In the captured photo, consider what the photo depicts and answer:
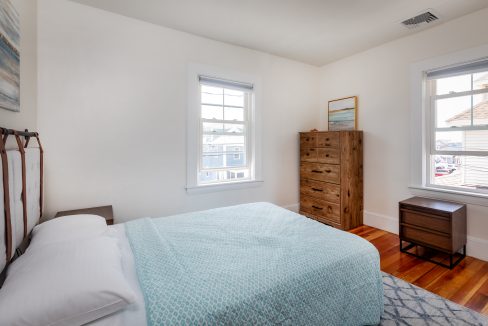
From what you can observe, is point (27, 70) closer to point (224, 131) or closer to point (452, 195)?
point (224, 131)

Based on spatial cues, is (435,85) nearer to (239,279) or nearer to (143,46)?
(239,279)

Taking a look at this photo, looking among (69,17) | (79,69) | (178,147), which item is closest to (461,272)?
(178,147)

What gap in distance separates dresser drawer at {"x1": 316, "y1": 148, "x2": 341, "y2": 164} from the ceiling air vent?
1.67 m

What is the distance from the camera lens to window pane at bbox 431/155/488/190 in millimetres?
2613

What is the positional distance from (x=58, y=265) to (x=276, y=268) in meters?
1.01

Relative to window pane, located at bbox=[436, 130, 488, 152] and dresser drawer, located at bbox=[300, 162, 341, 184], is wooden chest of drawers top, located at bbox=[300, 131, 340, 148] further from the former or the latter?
window pane, located at bbox=[436, 130, 488, 152]

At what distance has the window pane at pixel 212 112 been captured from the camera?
3226 millimetres

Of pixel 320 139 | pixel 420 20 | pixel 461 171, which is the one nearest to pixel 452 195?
pixel 461 171

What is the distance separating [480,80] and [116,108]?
13.1 ft

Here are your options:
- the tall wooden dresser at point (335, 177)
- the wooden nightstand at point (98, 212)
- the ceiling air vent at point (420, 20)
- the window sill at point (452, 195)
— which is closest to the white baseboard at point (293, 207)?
the tall wooden dresser at point (335, 177)

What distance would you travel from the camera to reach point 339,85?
13.0 feet

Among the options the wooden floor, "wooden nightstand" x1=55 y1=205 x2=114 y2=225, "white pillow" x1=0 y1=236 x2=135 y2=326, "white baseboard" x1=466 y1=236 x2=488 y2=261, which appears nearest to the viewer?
"white pillow" x1=0 y1=236 x2=135 y2=326

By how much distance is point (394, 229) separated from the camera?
3297 mm

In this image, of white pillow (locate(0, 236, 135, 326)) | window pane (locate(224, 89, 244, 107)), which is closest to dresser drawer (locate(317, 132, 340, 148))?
window pane (locate(224, 89, 244, 107))
